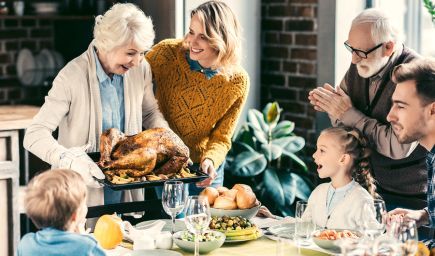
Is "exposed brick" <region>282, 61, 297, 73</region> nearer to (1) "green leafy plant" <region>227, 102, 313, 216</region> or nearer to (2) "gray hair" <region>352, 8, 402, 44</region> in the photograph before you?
(1) "green leafy plant" <region>227, 102, 313, 216</region>

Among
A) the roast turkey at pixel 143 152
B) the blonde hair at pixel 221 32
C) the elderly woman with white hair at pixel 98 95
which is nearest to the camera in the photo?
the roast turkey at pixel 143 152

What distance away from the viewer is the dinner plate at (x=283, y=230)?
290 cm

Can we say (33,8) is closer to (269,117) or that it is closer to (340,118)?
(269,117)

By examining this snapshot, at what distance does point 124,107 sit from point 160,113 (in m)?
0.22

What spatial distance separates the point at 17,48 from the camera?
5383 millimetres

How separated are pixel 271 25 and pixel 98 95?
6.86ft

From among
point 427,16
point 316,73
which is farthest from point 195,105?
point 427,16

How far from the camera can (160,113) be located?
11.9ft

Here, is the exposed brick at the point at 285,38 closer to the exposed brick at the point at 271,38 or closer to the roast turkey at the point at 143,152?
the exposed brick at the point at 271,38

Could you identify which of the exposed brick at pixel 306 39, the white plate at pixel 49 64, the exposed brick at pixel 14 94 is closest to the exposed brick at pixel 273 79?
the exposed brick at pixel 306 39

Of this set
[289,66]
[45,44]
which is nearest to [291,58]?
[289,66]

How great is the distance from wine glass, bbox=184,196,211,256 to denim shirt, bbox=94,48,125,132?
0.93 m

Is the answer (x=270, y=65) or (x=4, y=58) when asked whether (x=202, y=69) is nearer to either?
(x=270, y=65)

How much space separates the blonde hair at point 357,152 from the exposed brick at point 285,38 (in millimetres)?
1926
